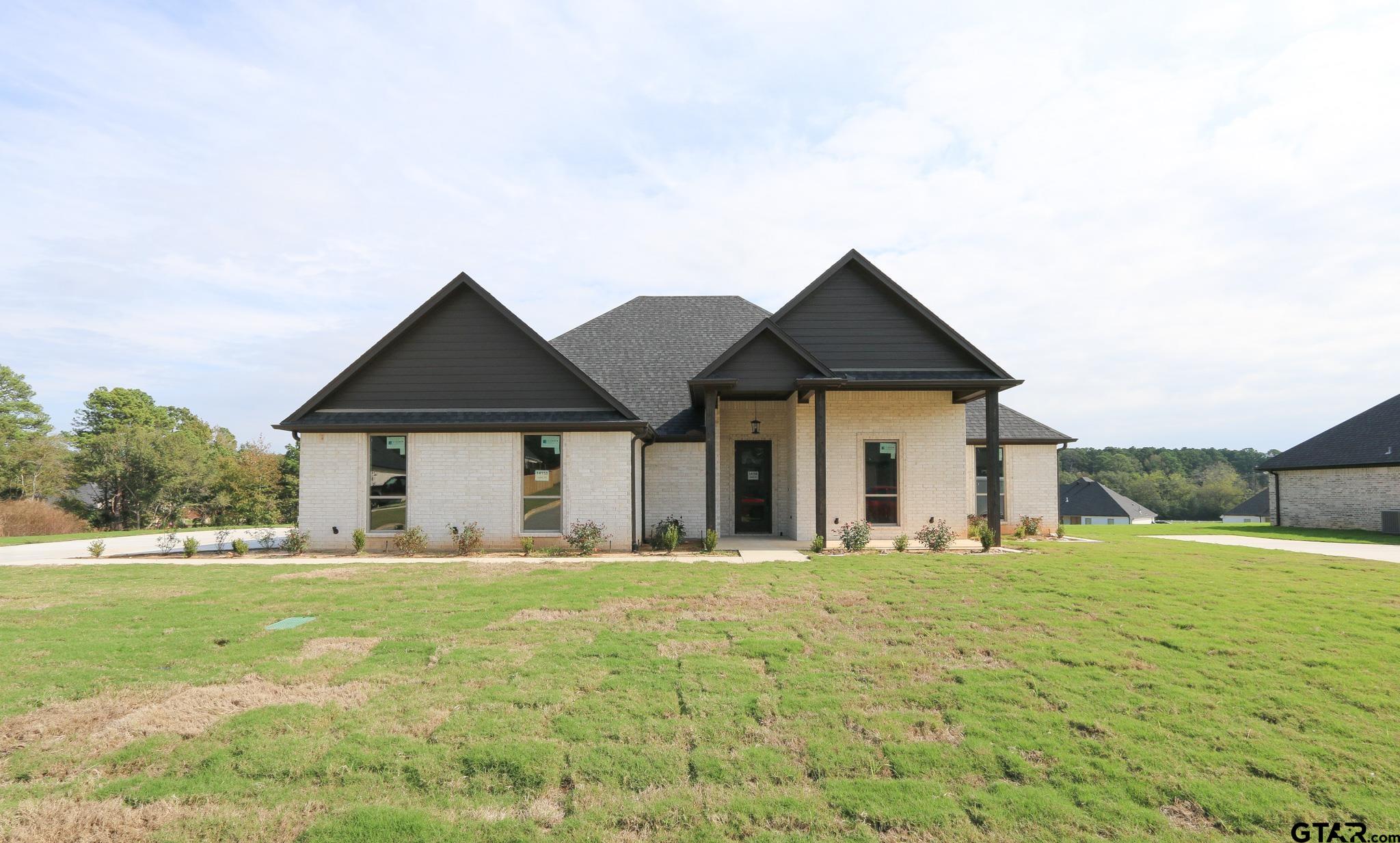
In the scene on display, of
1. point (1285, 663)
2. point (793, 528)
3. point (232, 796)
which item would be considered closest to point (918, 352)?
point (793, 528)

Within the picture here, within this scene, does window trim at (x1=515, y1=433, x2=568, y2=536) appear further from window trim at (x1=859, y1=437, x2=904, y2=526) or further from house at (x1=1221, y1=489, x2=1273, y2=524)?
house at (x1=1221, y1=489, x2=1273, y2=524)

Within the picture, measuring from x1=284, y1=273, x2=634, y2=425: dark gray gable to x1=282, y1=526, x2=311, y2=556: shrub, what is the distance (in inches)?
120

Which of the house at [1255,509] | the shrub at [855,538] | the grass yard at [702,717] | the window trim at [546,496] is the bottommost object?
the house at [1255,509]

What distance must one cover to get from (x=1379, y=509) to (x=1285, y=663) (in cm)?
2452

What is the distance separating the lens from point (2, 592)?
32.9ft

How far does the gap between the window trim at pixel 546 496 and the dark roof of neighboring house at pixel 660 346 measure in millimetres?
3134

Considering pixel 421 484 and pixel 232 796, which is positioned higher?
pixel 421 484

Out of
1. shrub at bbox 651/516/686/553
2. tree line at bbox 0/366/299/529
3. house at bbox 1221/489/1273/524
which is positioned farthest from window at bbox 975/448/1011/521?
house at bbox 1221/489/1273/524

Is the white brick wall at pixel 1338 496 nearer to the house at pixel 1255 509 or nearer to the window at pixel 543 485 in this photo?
the window at pixel 543 485

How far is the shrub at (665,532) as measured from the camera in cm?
1520

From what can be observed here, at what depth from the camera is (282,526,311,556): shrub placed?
14.7 meters

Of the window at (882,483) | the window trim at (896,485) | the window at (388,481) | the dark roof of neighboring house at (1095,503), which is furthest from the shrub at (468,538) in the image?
the dark roof of neighboring house at (1095,503)

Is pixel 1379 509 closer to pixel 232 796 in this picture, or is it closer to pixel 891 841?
pixel 891 841

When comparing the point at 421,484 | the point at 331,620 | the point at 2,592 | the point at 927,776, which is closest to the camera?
the point at 927,776
